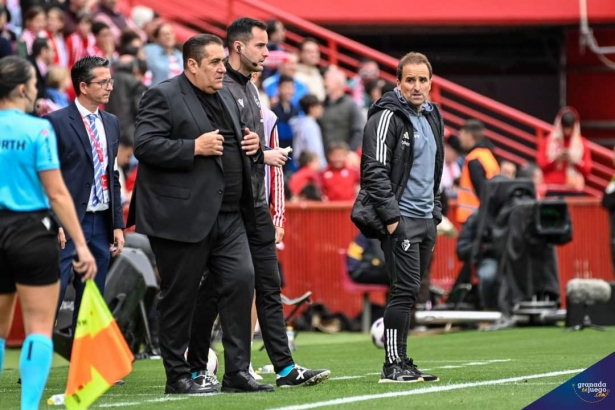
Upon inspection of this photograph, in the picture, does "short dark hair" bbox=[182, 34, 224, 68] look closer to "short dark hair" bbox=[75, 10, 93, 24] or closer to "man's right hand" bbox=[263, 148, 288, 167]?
"man's right hand" bbox=[263, 148, 288, 167]

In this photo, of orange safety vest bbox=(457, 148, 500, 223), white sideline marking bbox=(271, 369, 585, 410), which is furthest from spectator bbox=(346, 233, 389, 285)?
white sideline marking bbox=(271, 369, 585, 410)

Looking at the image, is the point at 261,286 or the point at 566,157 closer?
the point at 261,286

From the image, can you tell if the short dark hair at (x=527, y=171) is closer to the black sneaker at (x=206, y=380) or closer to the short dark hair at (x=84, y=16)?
the short dark hair at (x=84, y=16)

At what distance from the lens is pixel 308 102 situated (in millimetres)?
18953

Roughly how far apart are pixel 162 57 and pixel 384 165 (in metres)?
9.84

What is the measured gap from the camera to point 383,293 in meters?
16.1

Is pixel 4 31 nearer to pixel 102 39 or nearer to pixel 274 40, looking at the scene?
pixel 102 39

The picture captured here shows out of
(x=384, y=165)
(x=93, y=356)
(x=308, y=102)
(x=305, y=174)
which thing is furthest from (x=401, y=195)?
(x=308, y=102)

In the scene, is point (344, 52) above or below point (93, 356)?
above

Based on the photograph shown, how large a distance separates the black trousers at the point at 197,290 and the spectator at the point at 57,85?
7.62m

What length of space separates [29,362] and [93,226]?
2.59 m

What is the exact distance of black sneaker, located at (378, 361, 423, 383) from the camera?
886cm

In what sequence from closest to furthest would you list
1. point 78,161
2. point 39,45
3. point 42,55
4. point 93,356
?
point 93,356 < point 78,161 < point 39,45 < point 42,55

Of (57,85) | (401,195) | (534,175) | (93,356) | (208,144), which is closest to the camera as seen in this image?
(93,356)
